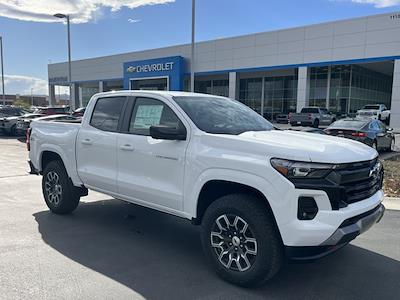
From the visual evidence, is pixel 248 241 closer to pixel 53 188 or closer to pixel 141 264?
pixel 141 264

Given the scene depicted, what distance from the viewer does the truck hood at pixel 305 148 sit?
11.2 ft

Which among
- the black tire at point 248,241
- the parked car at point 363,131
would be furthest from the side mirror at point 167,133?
the parked car at point 363,131

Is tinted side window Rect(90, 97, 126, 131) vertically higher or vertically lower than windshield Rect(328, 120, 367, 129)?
higher

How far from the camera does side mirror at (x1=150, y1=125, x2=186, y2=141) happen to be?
411cm

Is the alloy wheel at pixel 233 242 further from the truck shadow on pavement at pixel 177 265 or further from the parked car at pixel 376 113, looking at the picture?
the parked car at pixel 376 113

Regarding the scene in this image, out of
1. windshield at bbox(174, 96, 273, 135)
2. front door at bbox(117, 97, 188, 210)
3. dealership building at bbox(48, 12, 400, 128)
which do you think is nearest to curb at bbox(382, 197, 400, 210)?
windshield at bbox(174, 96, 273, 135)

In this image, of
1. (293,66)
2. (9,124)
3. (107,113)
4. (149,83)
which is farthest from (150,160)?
(149,83)

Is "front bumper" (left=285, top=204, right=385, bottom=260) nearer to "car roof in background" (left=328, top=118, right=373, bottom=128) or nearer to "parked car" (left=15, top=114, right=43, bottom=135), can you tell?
"car roof in background" (left=328, top=118, right=373, bottom=128)

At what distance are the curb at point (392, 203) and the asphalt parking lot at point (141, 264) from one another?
0.62 m

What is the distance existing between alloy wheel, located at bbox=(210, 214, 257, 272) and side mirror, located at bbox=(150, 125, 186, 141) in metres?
0.98

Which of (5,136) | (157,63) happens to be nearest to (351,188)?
(5,136)

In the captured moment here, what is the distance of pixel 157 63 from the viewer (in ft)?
147

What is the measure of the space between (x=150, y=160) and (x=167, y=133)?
573mm

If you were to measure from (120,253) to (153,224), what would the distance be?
1253mm
